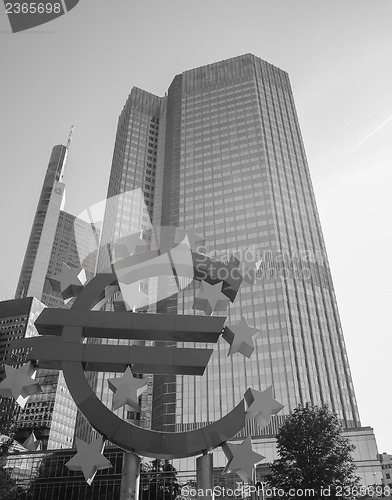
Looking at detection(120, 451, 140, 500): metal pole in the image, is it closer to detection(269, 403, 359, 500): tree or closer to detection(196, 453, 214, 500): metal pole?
detection(196, 453, 214, 500): metal pole

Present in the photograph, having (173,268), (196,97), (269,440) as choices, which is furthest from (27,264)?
(173,268)

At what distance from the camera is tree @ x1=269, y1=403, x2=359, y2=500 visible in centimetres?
Result: 2517

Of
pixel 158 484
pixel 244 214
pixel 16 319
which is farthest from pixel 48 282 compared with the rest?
pixel 158 484

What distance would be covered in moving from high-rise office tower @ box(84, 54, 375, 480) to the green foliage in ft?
68.9

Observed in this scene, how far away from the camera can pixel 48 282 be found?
168 meters

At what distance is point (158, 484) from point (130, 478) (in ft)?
121

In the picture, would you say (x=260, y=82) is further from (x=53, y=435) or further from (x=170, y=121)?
(x=53, y=435)

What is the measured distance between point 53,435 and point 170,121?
9426 cm

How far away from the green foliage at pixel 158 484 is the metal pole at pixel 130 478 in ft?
119

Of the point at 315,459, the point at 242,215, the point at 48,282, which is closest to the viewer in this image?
the point at 315,459

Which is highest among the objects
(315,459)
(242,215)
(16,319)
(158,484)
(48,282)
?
(48,282)

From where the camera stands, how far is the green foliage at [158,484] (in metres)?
48.8

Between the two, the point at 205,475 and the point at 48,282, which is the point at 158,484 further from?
the point at 48,282

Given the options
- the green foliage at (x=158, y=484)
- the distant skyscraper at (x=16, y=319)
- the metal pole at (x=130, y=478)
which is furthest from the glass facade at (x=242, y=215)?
the metal pole at (x=130, y=478)
